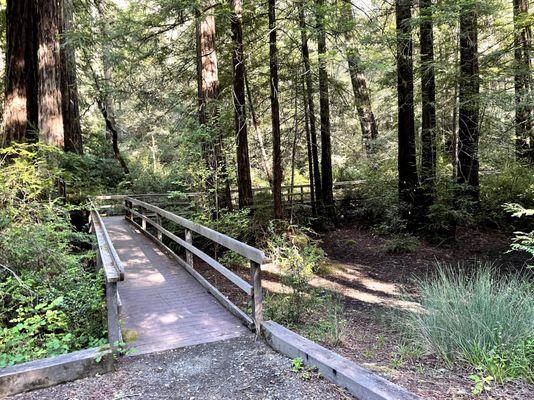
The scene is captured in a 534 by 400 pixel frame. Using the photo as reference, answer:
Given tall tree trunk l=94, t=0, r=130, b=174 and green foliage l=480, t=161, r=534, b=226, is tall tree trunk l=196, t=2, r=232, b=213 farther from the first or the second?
green foliage l=480, t=161, r=534, b=226

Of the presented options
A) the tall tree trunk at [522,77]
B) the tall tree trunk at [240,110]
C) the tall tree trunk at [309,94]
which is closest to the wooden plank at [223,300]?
the tall tree trunk at [240,110]

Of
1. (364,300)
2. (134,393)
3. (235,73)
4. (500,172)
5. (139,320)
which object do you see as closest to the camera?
(134,393)

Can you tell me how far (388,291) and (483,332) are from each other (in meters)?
4.94

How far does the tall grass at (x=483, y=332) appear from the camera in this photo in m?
3.23

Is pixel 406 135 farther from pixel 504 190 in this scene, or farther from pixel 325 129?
pixel 504 190

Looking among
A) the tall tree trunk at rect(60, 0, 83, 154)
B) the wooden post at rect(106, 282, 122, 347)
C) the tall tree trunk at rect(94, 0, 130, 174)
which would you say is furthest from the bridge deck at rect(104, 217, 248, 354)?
the tall tree trunk at rect(94, 0, 130, 174)

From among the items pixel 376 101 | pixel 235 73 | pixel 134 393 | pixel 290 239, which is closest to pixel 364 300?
pixel 290 239

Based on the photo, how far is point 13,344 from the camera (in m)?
4.07

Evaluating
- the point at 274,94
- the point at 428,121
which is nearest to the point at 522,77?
the point at 428,121

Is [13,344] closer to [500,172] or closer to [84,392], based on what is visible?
[84,392]

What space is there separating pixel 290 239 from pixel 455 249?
4.78 metres

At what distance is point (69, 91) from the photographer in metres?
12.9

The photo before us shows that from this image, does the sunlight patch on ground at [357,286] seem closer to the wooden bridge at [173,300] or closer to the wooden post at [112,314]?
the wooden bridge at [173,300]

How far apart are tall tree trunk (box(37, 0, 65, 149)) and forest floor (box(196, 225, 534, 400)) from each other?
4.45 m
